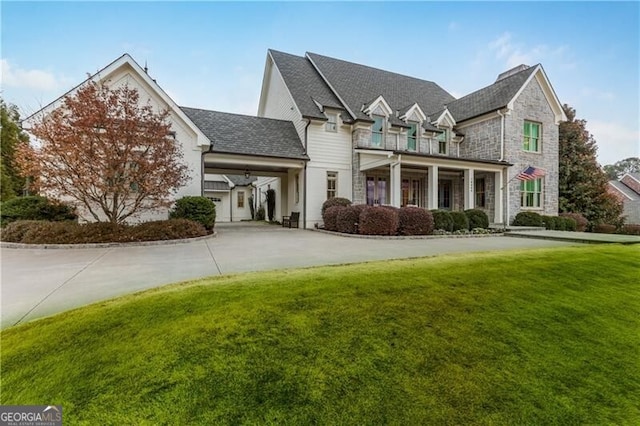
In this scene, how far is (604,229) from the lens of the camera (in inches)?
790

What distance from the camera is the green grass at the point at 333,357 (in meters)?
2.02

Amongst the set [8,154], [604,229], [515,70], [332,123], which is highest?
[515,70]

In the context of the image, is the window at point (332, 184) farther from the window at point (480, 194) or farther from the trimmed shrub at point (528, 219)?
the trimmed shrub at point (528, 219)

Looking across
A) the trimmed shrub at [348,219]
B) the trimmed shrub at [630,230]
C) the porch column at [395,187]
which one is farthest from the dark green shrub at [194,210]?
the trimmed shrub at [630,230]

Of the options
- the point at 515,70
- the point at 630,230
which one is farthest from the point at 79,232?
the point at 630,230

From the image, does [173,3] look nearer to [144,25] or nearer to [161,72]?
[144,25]

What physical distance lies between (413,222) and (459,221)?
3036mm

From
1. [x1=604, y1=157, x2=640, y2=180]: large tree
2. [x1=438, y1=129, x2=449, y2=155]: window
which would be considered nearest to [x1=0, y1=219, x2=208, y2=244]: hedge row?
[x1=438, y1=129, x2=449, y2=155]: window

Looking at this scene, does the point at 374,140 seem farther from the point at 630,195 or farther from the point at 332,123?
the point at 630,195

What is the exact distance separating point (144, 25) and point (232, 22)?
3294 millimetres

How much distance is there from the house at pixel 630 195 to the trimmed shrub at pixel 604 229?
11585 mm

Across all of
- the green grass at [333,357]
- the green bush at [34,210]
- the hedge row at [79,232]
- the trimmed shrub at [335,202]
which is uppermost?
the trimmed shrub at [335,202]

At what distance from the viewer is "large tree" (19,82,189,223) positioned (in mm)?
9352

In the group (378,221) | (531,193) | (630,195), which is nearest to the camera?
(378,221)
